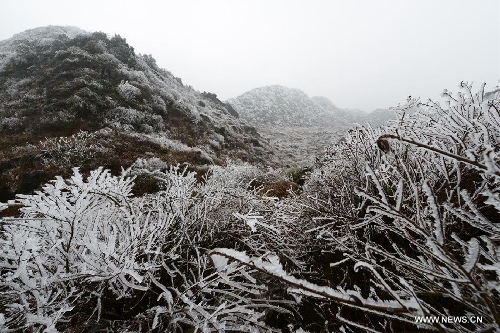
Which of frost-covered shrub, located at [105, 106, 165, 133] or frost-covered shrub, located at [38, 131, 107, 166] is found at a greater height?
frost-covered shrub, located at [105, 106, 165, 133]

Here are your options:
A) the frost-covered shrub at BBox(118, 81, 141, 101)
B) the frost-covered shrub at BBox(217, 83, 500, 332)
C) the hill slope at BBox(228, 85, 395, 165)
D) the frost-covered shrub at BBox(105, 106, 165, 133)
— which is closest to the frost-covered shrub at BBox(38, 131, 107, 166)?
the frost-covered shrub at BBox(105, 106, 165, 133)

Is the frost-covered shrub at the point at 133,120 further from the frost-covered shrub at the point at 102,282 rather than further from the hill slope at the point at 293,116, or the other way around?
the hill slope at the point at 293,116

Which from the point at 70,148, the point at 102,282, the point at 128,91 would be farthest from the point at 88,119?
the point at 102,282

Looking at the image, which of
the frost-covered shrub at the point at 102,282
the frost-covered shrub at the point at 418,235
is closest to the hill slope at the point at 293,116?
the frost-covered shrub at the point at 418,235

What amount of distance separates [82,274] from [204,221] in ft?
3.25

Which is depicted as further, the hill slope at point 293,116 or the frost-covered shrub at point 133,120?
the hill slope at point 293,116

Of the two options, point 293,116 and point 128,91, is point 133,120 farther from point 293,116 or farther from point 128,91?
point 293,116

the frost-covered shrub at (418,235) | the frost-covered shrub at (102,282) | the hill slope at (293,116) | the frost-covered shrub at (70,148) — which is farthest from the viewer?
the hill slope at (293,116)

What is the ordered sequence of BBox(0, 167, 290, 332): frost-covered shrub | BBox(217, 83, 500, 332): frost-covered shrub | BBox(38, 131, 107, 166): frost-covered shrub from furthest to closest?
BBox(38, 131, 107, 166): frost-covered shrub → BBox(0, 167, 290, 332): frost-covered shrub → BBox(217, 83, 500, 332): frost-covered shrub

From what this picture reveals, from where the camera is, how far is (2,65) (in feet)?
56.0

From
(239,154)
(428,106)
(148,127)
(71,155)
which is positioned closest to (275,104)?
(239,154)

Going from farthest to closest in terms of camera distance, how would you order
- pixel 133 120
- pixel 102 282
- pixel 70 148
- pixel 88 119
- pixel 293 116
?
pixel 293 116 → pixel 133 120 → pixel 88 119 → pixel 70 148 → pixel 102 282

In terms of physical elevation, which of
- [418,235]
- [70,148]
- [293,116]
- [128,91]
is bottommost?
[70,148]

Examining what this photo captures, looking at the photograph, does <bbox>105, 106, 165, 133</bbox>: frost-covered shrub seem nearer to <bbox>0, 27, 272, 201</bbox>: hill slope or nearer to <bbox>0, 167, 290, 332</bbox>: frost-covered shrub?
<bbox>0, 27, 272, 201</bbox>: hill slope
